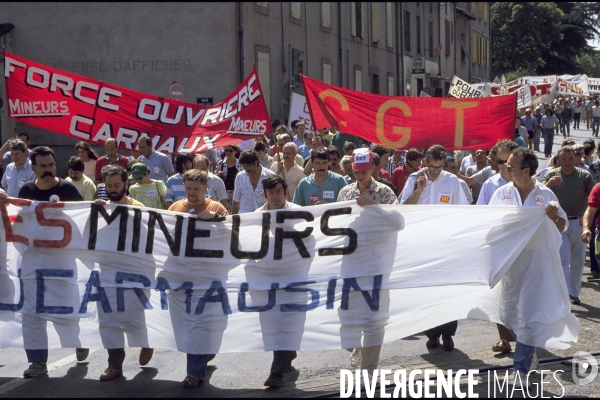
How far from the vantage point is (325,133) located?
60.9 ft

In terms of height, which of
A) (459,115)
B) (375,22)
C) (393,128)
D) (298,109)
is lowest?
(393,128)

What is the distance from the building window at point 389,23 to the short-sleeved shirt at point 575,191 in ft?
96.0

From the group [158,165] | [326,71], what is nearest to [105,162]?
[158,165]

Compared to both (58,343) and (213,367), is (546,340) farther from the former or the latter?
(58,343)

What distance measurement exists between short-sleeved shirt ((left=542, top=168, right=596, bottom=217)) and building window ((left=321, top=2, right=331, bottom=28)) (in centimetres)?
2157

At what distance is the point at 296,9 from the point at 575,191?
65.7 ft

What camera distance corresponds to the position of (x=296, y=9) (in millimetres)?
28625

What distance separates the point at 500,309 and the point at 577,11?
77.9 meters

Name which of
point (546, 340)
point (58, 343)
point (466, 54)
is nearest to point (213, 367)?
point (58, 343)

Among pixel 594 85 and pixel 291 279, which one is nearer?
pixel 291 279

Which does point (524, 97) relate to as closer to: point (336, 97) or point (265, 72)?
point (265, 72)

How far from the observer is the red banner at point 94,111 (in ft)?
39.4

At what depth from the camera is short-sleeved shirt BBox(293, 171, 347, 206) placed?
8.32 metres

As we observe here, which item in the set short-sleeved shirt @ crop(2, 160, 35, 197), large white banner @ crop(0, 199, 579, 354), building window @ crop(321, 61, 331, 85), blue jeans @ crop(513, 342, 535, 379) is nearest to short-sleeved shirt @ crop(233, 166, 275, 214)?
large white banner @ crop(0, 199, 579, 354)
